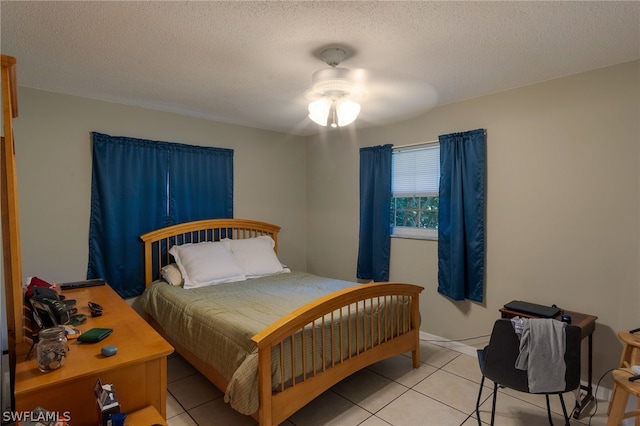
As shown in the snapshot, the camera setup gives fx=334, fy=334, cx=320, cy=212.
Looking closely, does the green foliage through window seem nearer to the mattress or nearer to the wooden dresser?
Answer: the mattress

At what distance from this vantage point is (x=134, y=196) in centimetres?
319

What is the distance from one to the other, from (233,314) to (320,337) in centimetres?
62

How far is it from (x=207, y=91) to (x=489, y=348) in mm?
2787

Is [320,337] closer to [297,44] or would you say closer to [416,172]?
[297,44]

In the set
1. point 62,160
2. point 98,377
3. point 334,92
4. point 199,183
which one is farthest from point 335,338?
point 62,160

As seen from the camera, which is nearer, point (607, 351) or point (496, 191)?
point (607, 351)

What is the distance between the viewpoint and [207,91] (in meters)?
2.83

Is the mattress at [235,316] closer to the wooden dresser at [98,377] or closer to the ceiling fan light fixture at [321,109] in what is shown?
the wooden dresser at [98,377]

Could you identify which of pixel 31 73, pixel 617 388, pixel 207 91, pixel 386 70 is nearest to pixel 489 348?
pixel 617 388

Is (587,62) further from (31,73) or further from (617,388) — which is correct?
(31,73)

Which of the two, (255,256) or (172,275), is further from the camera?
(255,256)

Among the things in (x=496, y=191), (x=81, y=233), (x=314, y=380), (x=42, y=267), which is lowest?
(x=314, y=380)

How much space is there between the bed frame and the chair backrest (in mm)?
797

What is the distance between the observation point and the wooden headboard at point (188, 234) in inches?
128
